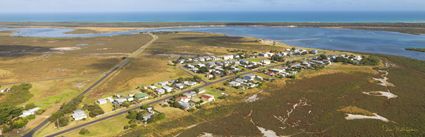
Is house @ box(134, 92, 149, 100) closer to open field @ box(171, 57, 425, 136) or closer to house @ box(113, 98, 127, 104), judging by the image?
house @ box(113, 98, 127, 104)

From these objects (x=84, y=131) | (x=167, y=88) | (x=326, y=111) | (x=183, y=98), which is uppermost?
(x=167, y=88)

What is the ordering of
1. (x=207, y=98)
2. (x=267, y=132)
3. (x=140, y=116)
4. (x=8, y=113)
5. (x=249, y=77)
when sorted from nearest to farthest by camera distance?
(x=267, y=132)
(x=140, y=116)
(x=8, y=113)
(x=207, y=98)
(x=249, y=77)

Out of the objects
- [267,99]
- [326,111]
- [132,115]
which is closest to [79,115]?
[132,115]

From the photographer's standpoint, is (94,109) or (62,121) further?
(94,109)

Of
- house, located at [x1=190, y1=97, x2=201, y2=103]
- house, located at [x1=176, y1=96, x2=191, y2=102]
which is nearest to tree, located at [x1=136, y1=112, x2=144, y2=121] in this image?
house, located at [x1=176, y1=96, x2=191, y2=102]

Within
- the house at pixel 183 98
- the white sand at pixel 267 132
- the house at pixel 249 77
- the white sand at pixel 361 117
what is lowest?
the white sand at pixel 267 132

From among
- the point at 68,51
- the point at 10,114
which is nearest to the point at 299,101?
the point at 10,114

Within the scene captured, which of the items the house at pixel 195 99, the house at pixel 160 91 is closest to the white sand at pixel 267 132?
the house at pixel 195 99

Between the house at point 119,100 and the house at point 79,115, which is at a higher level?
the house at point 119,100

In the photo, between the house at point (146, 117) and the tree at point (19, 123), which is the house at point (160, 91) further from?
the tree at point (19, 123)

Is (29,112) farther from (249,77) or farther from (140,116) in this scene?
(249,77)

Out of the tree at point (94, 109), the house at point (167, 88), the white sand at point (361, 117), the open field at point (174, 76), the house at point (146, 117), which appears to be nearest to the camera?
the open field at point (174, 76)
